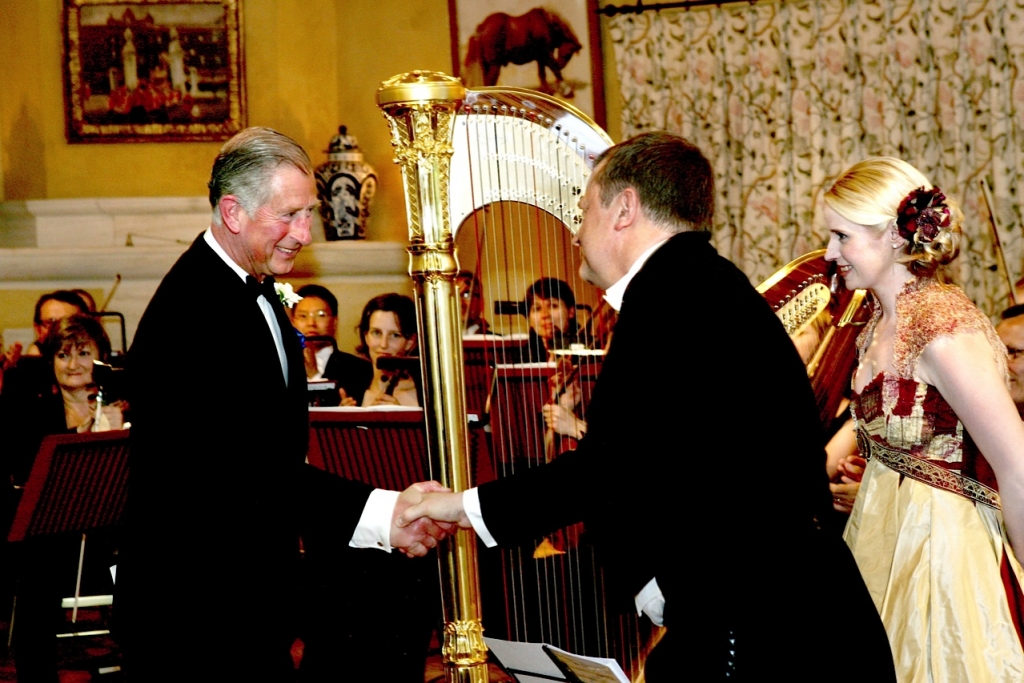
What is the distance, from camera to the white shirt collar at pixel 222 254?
2.15m

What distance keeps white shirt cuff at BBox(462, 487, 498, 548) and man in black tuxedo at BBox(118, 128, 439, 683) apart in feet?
1.05

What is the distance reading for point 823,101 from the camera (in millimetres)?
6789

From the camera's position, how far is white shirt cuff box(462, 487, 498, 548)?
2.08 meters

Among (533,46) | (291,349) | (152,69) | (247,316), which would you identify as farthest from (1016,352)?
(152,69)

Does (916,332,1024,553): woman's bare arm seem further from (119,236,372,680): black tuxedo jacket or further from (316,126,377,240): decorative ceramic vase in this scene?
(316,126,377,240): decorative ceramic vase

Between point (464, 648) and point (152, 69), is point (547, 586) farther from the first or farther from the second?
point (152, 69)

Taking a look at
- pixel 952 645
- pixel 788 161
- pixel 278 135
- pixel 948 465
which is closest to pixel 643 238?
pixel 278 135

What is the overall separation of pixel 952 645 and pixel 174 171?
560cm

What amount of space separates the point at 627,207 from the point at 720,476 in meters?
0.48

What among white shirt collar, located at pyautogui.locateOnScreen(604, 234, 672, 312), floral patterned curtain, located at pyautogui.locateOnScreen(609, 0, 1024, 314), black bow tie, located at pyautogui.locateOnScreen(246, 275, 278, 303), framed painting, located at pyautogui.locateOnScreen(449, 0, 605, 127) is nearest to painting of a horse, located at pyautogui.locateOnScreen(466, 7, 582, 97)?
framed painting, located at pyautogui.locateOnScreen(449, 0, 605, 127)

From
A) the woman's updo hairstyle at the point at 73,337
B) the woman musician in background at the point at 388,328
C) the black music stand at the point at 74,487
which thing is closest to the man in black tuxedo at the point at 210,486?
the black music stand at the point at 74,487

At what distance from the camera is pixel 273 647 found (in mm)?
2053

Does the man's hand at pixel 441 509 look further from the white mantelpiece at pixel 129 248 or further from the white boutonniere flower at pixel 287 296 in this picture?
the white mantelpiece at pixel 129 248

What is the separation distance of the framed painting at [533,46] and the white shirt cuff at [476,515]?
17.1 ft
